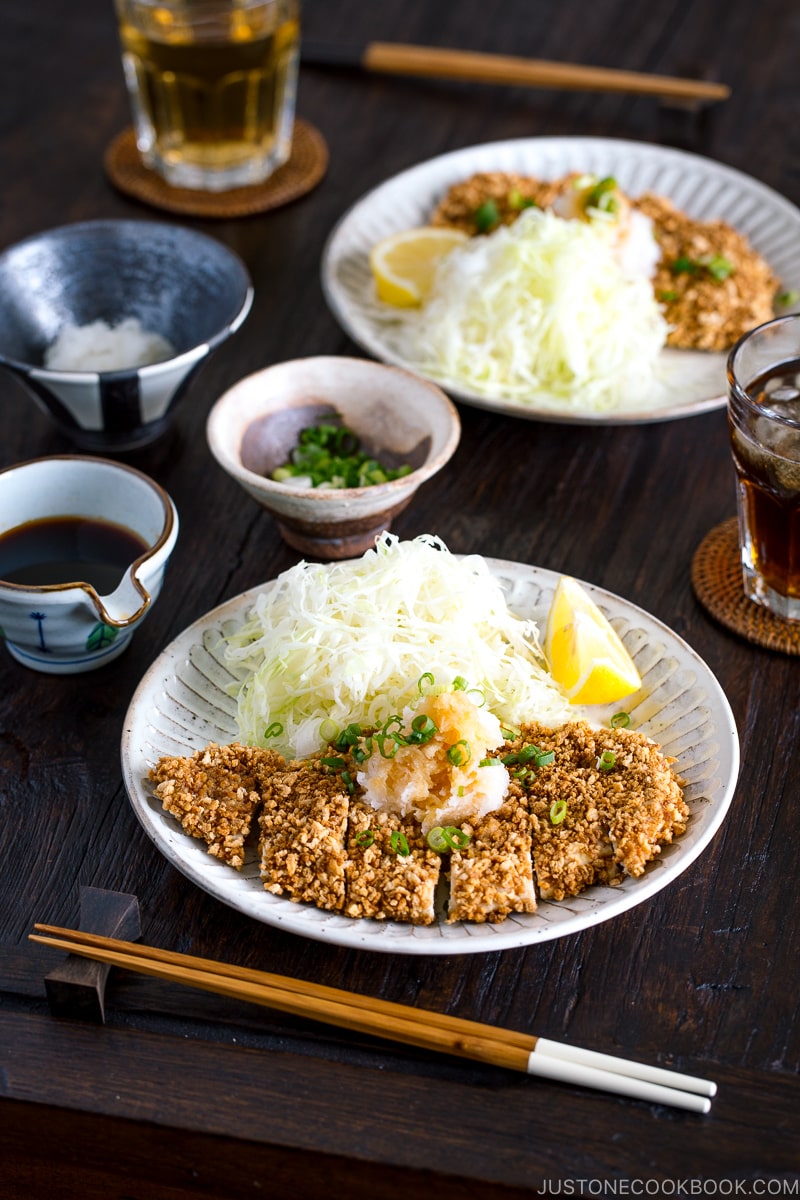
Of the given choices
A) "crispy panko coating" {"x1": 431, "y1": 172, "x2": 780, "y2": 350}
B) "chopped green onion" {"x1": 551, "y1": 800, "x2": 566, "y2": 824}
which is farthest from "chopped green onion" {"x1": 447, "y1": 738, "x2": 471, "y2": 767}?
"crispy panko coating" {"x1": 431, "y1": 172, "x2": 780, "y2": 350}

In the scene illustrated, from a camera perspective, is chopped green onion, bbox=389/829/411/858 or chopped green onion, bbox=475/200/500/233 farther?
chopped green onion, bbox=475/200/500/233

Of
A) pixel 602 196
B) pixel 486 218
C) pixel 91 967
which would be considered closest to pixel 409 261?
pixel 486 218

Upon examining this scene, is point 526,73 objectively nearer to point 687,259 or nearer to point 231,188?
point 231,188

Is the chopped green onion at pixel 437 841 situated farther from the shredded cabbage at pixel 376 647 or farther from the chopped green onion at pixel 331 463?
the chopped green onion at pixel 331 463

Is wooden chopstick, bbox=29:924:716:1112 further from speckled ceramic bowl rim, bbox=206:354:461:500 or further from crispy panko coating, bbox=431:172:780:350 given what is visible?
crispy panko coating, bbox=431:172:780:350

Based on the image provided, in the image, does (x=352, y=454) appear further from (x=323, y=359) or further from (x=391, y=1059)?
(x=391, y=1059)

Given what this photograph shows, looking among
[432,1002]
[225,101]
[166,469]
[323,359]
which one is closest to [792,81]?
[225,101]
